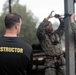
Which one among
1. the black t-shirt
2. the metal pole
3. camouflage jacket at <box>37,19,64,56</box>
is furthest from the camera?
camouflage jacket at <box>37,19,64,56</box>

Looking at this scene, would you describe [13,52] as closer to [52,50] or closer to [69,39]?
[69,39]

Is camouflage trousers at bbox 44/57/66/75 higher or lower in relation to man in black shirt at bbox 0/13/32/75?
lower

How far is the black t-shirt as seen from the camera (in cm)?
281

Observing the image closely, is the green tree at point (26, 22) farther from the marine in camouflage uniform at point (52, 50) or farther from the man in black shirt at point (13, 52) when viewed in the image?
the man in black shirt at point (13, 52)

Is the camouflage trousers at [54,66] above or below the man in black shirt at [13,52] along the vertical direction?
below

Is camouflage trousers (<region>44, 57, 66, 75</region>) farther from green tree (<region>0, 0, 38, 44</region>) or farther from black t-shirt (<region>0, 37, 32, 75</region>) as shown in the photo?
black t-shirt (<region>0, 37, 32, 75</region>)

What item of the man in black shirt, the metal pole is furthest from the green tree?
the man in black shirt

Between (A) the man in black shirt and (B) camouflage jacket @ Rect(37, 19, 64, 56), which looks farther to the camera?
(B) camouflage jacket @ Rect(37, 19, 64, 56)

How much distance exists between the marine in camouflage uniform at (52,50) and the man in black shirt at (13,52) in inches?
97.8

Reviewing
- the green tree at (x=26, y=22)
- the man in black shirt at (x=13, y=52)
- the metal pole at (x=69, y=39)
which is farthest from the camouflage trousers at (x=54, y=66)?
the man in black shirt at (x=13, y=52)

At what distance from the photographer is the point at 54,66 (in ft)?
18.0

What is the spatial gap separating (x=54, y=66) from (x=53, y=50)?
32cm

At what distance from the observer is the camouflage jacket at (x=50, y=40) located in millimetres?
5316

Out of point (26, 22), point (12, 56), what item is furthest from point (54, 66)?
point (12, 56)
